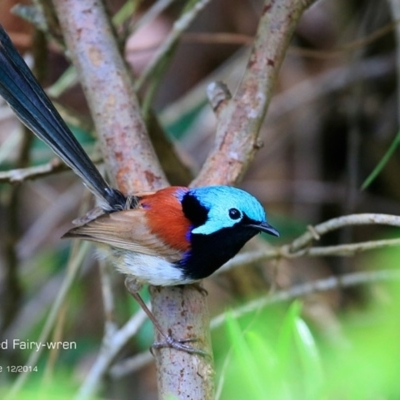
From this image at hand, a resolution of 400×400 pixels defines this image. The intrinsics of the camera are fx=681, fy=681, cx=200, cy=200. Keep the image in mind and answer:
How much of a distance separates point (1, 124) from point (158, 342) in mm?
3425

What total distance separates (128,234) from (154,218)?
94 millimetres

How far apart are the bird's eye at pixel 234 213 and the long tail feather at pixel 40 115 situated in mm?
336

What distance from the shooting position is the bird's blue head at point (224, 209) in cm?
198

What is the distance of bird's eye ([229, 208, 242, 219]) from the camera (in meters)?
2.01

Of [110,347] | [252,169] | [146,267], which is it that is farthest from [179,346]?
[252,169]

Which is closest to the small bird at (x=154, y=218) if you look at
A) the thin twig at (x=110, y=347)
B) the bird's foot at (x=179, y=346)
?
the bird's foot at (x=179, y=346)

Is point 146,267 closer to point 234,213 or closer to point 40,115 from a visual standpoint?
point 234,213

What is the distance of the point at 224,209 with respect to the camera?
201 centimetres

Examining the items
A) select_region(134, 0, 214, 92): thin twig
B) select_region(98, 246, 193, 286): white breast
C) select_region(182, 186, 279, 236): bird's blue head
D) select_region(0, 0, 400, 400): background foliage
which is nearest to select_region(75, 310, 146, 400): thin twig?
select_region(0, 0, 400, 400): background foliage

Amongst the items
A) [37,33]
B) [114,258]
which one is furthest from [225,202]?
[37,33]

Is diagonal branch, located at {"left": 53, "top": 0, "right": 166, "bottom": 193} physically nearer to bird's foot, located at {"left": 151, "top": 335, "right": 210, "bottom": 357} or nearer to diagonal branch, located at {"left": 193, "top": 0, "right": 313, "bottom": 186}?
diagonal branch, located at {"left": 193, "top": 0, "right": 313, "bottom": 186}

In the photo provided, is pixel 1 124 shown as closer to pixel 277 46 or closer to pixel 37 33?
pixel 37 33

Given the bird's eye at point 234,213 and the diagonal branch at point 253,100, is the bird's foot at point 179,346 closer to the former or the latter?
the bird's eye at point 234,213

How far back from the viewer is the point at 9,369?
359 cm
